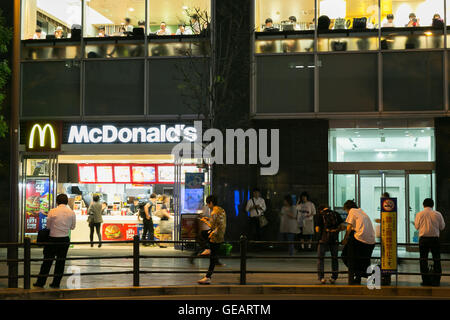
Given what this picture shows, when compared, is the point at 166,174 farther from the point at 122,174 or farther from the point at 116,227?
the point at 116,227

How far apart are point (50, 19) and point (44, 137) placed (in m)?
4.00

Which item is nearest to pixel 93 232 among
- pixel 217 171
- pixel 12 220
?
pixel 217 171

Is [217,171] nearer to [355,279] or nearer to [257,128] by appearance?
[257,128]

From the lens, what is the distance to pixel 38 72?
22172 millimetres

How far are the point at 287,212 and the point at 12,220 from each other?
332 inches

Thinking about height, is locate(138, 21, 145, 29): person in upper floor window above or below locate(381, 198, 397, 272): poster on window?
above

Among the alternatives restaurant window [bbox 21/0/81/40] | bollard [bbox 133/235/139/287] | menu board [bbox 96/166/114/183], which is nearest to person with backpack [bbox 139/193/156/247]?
menu board [bbox 96/166/114/183]

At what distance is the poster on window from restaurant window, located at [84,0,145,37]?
37.8ft

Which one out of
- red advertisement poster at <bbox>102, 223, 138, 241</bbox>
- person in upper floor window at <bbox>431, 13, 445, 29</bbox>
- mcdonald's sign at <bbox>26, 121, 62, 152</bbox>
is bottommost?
red advertisement poster at <bbox>102, 223, 138, 241</bbox>

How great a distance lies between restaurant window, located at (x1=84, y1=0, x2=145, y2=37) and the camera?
71.7ft

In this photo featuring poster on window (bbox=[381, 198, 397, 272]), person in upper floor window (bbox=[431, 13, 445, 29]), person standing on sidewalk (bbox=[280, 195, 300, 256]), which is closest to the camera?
poster on window (bbox=[381, 198, 397, 272])

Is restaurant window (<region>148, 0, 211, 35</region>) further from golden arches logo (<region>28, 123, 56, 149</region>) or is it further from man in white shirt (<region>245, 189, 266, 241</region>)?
man in white shirt (<region>245, 189, 266, 241</region>)

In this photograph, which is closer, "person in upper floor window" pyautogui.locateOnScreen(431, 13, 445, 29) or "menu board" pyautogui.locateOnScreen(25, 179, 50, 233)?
"person in upper floor window" pyautogui.locateOnScreen(431, 13, 445, 29)

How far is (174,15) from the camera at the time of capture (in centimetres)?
2181
